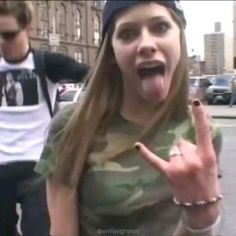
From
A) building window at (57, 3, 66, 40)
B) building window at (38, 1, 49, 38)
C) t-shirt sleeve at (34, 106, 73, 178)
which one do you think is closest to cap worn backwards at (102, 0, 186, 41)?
t-shirt sleeve at (34, 106, 73, 178)

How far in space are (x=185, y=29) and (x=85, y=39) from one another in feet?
215

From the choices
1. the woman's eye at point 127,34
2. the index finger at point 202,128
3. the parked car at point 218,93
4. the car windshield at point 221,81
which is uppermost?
the woman's eye at point 127,34

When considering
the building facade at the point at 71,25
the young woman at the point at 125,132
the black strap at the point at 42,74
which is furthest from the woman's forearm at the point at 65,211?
the building facade at the point at 71,25

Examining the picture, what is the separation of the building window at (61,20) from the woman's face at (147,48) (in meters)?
59.0

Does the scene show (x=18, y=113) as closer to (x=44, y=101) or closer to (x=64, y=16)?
(x=44, y=101)

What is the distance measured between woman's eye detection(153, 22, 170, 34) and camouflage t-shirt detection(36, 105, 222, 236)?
26 cm

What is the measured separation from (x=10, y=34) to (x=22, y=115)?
391 millimetres

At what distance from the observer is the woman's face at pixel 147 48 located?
1.65m

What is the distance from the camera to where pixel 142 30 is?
1.71m

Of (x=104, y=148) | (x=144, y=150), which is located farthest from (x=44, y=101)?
(x=144, y=150)

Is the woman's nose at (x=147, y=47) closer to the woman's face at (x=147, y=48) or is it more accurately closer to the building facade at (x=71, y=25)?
the woman's face at (x=147, y=48)

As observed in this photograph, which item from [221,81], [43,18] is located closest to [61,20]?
[43,18]

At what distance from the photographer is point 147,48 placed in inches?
65.1

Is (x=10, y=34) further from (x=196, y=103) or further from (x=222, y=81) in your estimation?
(x=222, y=81)
